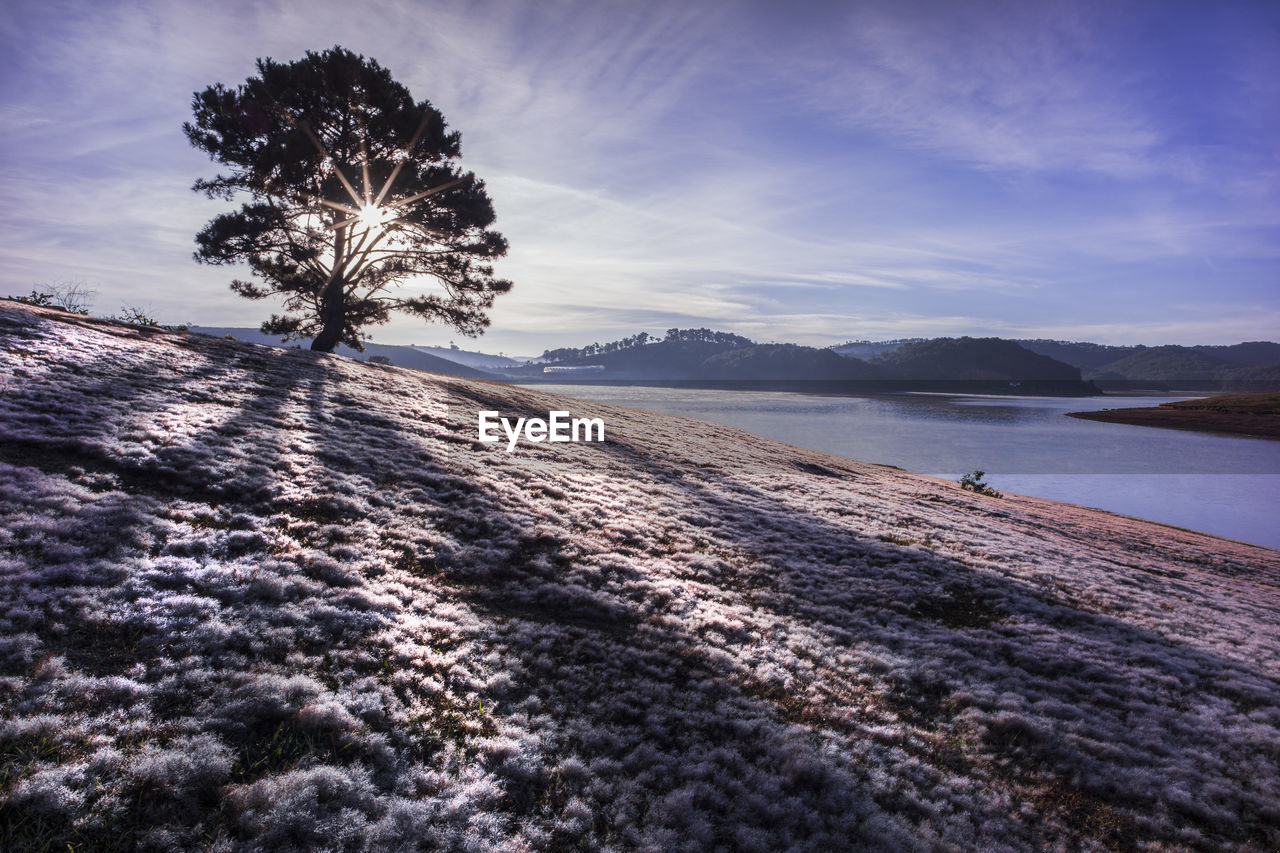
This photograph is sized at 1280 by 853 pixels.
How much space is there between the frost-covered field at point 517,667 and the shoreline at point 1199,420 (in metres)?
154

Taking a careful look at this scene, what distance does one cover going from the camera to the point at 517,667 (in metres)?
8.66

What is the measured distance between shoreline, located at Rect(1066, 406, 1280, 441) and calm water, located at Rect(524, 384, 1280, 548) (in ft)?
26.4

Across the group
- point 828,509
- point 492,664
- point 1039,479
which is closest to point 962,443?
point 1039,479

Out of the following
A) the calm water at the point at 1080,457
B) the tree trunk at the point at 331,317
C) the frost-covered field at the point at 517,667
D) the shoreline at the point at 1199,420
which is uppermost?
the tree trunk at the point at 331,317

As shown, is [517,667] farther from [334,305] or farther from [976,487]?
[976,487]

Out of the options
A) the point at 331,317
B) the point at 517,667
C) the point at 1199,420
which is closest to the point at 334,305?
the point at 331,317

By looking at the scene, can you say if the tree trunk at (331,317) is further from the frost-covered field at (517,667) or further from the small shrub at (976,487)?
the small shrub at (976,487)

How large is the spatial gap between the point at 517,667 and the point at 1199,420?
192345 millimetres

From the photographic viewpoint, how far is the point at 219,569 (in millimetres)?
8898

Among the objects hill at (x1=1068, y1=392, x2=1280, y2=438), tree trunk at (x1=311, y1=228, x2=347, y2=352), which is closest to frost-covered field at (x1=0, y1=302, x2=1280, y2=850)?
tree trunk at (x1=311, y1=228, x2=347, y2=352)

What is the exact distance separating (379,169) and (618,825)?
3972 cm

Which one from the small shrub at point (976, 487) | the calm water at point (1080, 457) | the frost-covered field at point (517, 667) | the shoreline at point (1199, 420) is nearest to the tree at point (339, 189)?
the frost-covered field at point (517, 667)

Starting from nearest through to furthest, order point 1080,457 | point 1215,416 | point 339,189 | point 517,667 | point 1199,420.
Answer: point 517,667 → point 339,189 → point 1080,457 → point 1199,420 → point 1215,416

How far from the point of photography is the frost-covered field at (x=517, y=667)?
18.5 ft
